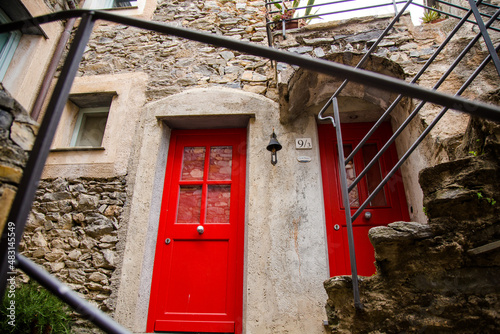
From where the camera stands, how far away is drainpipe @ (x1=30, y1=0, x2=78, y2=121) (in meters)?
3.52

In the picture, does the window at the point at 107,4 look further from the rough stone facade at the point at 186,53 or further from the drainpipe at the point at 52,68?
the rough stone facade at the point at 186,53

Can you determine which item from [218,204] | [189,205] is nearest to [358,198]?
[218,204]

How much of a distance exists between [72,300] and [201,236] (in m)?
2.46

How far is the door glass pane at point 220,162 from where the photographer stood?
3352mm

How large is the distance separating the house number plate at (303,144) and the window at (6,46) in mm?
3757

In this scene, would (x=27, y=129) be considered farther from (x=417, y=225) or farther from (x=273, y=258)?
(x=273, y=258)

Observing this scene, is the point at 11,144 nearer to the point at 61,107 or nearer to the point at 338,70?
the point at 61,107

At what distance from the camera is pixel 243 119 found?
11.3 feet

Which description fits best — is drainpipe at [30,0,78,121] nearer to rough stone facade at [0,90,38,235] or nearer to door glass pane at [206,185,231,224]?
door glass pane at [206,185,231,224]

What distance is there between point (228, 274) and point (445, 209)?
205cm

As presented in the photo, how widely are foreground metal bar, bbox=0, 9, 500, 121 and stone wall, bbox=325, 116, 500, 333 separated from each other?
943 millimetres

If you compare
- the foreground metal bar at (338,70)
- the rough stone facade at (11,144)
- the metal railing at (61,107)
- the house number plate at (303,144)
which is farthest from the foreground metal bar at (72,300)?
the house number plate at (303,144)

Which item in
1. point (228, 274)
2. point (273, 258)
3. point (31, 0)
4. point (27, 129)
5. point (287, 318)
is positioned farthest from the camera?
point (31, 0)

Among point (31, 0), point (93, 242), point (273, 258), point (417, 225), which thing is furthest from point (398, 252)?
point (31, 0)
